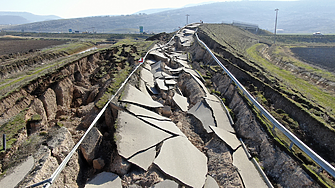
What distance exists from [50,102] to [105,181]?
6.16 metres

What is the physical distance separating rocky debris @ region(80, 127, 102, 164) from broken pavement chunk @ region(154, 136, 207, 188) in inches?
69.6

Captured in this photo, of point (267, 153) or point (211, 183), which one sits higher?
point (267, 153)

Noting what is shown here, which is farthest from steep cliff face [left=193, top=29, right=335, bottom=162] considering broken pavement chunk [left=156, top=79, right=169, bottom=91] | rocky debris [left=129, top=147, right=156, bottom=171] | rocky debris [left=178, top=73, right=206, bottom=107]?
rocky debris [left=129, top=147, right=156, bottom=171]

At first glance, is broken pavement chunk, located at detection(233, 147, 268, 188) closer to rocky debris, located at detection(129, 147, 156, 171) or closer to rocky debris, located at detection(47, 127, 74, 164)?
rocky debris, located at detection(129, 147, 156, 171)

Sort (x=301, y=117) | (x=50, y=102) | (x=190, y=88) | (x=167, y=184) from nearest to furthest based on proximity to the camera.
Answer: (x=167, y=184)
(x=301, y=117)
(x=50, y=102)
(x=190, y=88)

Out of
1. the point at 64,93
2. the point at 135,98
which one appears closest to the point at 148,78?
the point at 135,98

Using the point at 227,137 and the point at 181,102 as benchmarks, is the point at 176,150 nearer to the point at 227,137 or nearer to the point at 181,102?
the point at 227,137

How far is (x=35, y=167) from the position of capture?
13.7 feet

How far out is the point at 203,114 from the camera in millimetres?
7992

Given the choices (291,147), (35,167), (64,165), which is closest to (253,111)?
(291,147)

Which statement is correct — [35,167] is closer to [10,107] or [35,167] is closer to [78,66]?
[10,107]

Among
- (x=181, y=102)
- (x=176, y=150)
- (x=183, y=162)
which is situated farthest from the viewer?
(x=181, y=102)

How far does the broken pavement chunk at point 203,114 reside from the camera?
24.2 ft

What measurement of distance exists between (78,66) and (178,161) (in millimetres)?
11926
